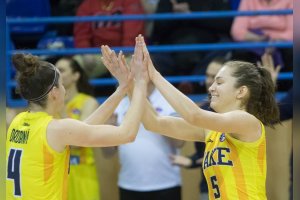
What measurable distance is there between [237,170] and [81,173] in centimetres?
276

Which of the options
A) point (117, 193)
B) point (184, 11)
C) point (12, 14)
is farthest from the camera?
point (12, 14)

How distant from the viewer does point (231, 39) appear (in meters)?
8.24

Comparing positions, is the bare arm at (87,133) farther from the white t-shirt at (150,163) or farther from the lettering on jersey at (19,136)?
the white t-shirt at (150,163)

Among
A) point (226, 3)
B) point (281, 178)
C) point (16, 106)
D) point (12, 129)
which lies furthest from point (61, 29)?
point (12, 129)

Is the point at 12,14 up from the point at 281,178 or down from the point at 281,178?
up

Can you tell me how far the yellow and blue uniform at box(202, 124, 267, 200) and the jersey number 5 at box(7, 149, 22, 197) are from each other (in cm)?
116

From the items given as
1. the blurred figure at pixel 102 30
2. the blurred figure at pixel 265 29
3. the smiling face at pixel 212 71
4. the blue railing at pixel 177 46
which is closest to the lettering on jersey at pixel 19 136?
the smiling face at pixel 212 71

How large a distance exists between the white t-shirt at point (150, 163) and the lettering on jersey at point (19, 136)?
8.31 feet

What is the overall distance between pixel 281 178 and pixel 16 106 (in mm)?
2847

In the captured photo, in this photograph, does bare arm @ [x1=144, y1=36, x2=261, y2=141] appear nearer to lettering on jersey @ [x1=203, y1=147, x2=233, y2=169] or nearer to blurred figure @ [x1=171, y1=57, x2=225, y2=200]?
lettering on jersey @ [x1=203, y1=147, x2=233, y2=169]

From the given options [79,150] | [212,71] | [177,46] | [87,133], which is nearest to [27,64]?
[87,133]

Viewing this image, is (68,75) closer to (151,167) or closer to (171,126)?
(151,167)

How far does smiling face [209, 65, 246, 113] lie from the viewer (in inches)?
185

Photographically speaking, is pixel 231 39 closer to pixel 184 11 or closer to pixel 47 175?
pixel 184 11
